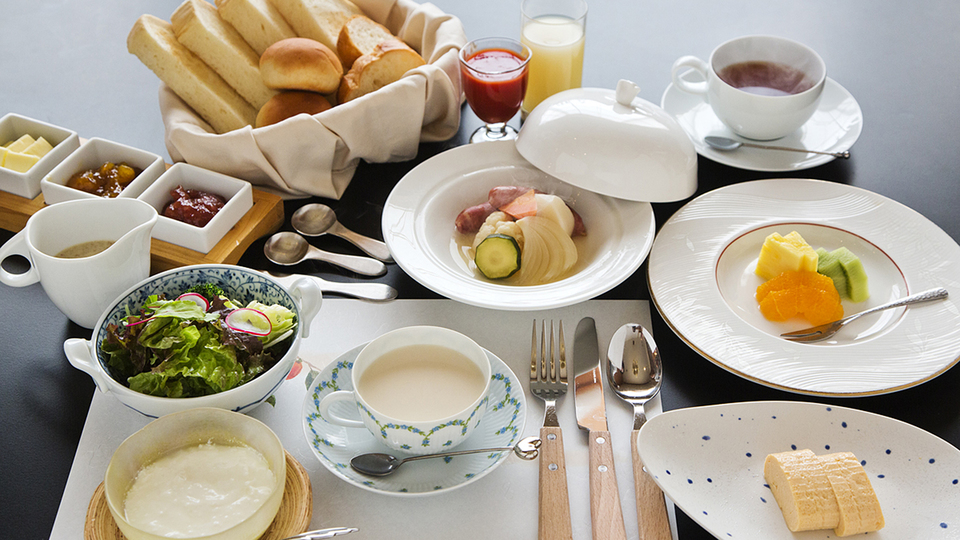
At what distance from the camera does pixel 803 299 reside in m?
1.34

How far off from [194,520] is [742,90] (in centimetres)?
151

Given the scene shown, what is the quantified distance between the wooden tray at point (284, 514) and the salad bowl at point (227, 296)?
14 cm

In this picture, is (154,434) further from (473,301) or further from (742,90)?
(742,90)

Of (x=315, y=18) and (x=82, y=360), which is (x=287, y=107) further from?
(x=82, y=360)

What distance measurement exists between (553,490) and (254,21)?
1417 millimetres

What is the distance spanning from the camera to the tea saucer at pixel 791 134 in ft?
5.79

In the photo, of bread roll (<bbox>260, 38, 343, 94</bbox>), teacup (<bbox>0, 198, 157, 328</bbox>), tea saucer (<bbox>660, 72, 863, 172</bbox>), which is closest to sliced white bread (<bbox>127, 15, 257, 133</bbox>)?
bread roll (<bbox>260, 38, 343, 94</bbox>)

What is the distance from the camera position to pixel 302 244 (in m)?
1.57

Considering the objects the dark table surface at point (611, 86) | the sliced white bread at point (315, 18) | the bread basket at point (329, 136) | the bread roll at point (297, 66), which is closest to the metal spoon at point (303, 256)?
the dark table surface at point (611, 86)

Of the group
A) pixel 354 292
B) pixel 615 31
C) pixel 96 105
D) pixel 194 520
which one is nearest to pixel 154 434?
pixel 194 520

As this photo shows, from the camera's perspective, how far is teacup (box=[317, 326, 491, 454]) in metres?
1.01

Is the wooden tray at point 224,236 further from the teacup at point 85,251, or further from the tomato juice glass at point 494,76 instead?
the tomato juice glass at point 494,76

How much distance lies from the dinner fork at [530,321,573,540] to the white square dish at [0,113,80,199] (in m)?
1.14

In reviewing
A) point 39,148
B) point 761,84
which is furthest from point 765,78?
point 39,148
